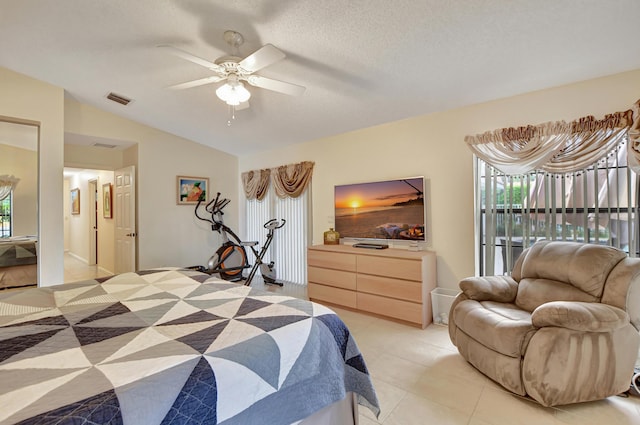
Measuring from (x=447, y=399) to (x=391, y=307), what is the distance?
4.21 feet

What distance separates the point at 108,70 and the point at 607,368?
497 centimetres

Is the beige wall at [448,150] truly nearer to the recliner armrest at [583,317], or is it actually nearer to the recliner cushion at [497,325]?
the recliner cushion at [497,325]

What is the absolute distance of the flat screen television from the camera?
3.46 m

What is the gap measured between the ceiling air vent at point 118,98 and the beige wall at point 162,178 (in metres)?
0.60

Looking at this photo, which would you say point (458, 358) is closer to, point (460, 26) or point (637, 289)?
point (637, 289)

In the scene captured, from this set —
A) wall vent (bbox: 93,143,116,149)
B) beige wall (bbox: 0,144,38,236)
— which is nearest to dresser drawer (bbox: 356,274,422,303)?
beige wall (bbox: 0,144,38,236)

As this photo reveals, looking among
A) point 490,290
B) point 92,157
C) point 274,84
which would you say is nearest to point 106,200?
point 92,157

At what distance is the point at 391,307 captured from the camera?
3176mm

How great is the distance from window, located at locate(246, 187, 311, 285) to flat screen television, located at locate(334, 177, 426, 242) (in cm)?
75

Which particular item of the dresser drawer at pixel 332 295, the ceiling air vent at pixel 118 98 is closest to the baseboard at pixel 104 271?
the ceiling air vent at pixel 118 98

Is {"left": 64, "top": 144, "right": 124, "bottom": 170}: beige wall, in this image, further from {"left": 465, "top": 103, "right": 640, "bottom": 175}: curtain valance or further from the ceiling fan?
{"left": 465, "top": 103, "right": 640, "bottom": 175}: curtain valance

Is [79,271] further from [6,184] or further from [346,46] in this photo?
[346,46]

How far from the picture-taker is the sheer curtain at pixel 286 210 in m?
4.68

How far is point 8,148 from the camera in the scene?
133 inches
